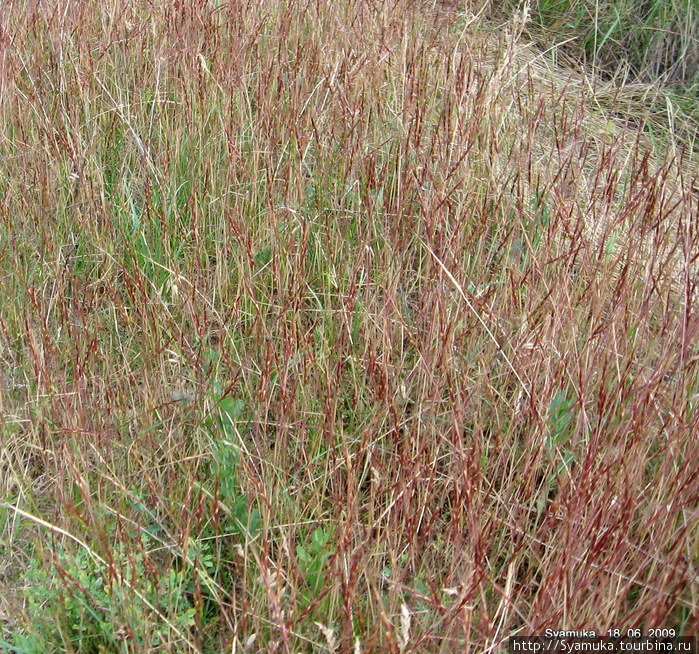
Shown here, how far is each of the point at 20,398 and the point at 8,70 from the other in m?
1.34

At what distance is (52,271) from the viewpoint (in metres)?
2.16

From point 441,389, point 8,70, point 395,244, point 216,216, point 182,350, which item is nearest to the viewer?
point 441,389

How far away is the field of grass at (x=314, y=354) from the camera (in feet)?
4.51

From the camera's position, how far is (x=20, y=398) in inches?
73.9

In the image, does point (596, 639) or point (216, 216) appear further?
point (216, 216)

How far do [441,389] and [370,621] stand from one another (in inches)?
22.8

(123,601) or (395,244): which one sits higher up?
(395,244)

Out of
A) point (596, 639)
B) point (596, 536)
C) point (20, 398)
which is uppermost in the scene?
point (596, 536)

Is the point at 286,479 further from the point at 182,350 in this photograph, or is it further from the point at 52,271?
the point at 52,271

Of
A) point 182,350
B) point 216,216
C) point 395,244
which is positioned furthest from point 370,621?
point 216,216

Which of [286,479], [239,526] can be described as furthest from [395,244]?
[239,526]

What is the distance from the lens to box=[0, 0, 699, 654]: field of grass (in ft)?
4.51

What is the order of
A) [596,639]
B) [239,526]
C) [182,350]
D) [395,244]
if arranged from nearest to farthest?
[596,639], [239,526], [182,350], [395,244]

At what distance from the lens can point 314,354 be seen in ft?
5.97
